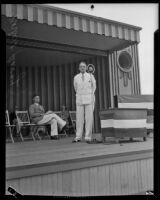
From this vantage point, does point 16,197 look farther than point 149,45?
No

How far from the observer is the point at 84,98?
10.5ft

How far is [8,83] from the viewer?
2715mm

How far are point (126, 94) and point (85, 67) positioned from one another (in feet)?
2.26

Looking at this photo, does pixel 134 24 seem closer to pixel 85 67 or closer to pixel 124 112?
pixel 85 67

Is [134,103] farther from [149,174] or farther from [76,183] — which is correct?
[76,183]

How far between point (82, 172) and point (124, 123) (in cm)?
163

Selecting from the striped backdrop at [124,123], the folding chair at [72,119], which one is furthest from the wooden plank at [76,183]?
the striped backdrop at [124,123]

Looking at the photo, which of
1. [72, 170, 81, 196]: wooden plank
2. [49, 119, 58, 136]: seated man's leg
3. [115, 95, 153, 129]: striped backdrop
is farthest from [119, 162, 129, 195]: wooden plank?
[49, 119, 58, 136]: seated man's leg

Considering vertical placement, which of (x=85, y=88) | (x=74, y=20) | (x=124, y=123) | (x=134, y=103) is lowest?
(x=124, y=123)

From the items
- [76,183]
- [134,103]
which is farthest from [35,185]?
[134,103]

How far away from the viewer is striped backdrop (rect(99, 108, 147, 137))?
3950 millimetres
